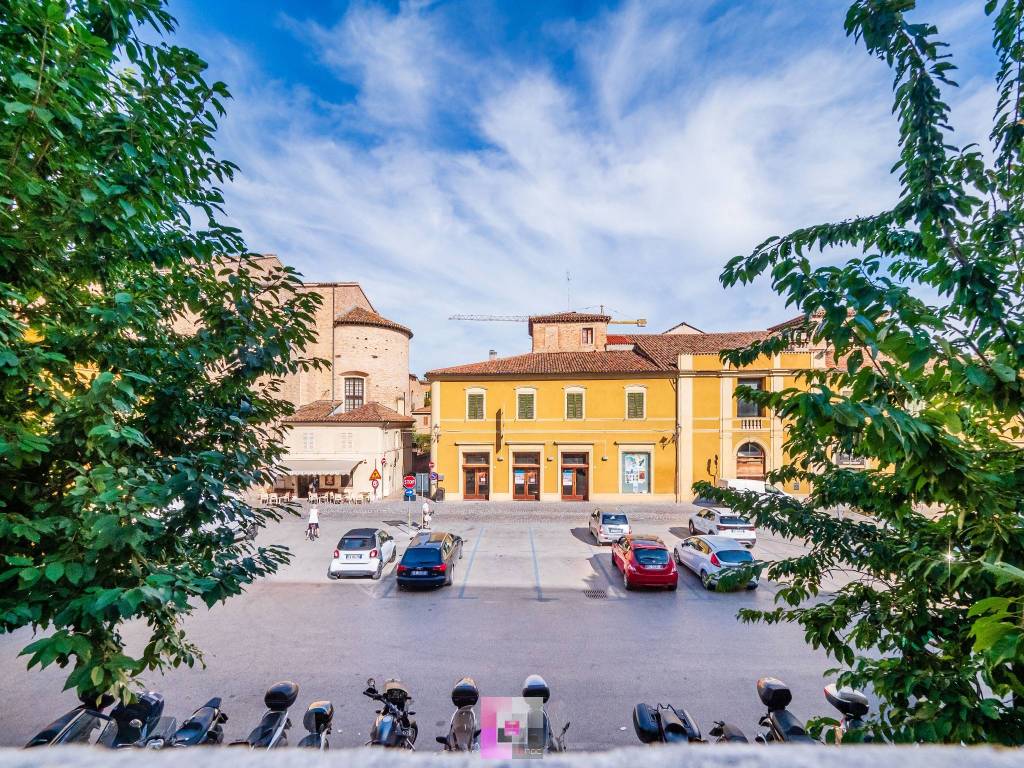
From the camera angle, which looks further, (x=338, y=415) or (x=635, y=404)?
(x=338, y=415)

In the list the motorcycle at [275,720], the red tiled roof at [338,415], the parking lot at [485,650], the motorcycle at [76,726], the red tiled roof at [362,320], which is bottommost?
the parking lot at [485,650]

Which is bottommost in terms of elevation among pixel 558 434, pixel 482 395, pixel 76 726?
pixel 76 726

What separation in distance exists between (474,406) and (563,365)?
580 centimetres

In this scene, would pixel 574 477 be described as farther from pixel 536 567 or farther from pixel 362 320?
pixel 362 320

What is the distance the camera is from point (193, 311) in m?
4.71

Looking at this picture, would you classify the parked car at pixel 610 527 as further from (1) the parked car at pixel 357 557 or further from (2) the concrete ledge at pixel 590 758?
(2) the concrete ledge at pixel 590 758

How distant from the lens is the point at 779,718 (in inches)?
235

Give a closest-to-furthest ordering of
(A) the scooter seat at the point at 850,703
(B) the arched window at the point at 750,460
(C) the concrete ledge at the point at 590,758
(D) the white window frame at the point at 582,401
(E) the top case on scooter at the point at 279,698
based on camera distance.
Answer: (C) the concrete ledge at the point at 590,758 → (A) the scooter seat at the point at 850,703 → (E) the top case on scooter at the point at 279,698 → (B) the arched window at the point at 750,460 → (D) the white window frame at the point at 582,401

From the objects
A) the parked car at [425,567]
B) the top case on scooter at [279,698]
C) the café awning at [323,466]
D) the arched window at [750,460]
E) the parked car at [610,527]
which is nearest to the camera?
the top case on scooter at [279,698]

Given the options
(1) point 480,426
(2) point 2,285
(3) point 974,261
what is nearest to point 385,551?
(1) point 480,426

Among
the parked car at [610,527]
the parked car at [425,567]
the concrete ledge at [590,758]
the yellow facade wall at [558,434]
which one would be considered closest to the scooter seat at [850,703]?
the concrete ledge at [590,758]

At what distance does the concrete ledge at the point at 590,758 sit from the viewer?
890mm

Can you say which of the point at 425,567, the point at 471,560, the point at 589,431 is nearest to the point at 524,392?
the point at 589,431

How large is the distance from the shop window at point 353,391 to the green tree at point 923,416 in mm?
31209
